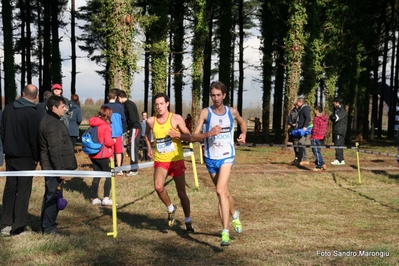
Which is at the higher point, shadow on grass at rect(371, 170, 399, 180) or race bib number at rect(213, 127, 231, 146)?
race bib number at rect(213, 127, 231, 146)

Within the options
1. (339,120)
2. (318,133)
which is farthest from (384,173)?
(318,133)

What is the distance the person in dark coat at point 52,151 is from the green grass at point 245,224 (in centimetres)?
43

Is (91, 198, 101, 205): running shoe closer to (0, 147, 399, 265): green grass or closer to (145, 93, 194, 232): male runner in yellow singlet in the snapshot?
(0, 147, 399, 265): green grass

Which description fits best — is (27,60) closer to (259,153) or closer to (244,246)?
(259,153)

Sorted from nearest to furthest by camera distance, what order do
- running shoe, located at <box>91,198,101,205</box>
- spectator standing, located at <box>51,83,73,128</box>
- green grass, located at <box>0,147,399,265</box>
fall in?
green grass, located at <box>0,147,399,265</box> < spectator standing, located at <box>51,83,73,128</box> < running shoe, located at <box>91,198,101,205</box>

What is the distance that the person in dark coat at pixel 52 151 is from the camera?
7359 millimetres

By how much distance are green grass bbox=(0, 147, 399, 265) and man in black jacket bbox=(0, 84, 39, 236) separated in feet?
1.24

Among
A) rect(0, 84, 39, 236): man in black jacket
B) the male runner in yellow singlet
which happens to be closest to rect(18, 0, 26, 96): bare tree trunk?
rect(0, 84, 39, 236): man in black jacket

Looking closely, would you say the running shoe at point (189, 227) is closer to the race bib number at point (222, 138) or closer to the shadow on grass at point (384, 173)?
the race bib number at point (222, 138)

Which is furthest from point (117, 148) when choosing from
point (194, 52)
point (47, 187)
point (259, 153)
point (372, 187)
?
point (194, 52)

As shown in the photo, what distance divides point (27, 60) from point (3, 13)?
459 inches

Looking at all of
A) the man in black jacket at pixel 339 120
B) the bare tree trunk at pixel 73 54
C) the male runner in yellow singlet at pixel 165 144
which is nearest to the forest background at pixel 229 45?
the bare tree trunk at pixel 73 54

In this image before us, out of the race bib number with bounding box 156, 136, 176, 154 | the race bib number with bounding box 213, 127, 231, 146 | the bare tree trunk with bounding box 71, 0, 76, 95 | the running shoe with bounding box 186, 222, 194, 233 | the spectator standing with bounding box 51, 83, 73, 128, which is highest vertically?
the bare tree trunk with bounding box 71, 0, 76, 95

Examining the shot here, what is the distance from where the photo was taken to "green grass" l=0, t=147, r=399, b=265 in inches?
253
